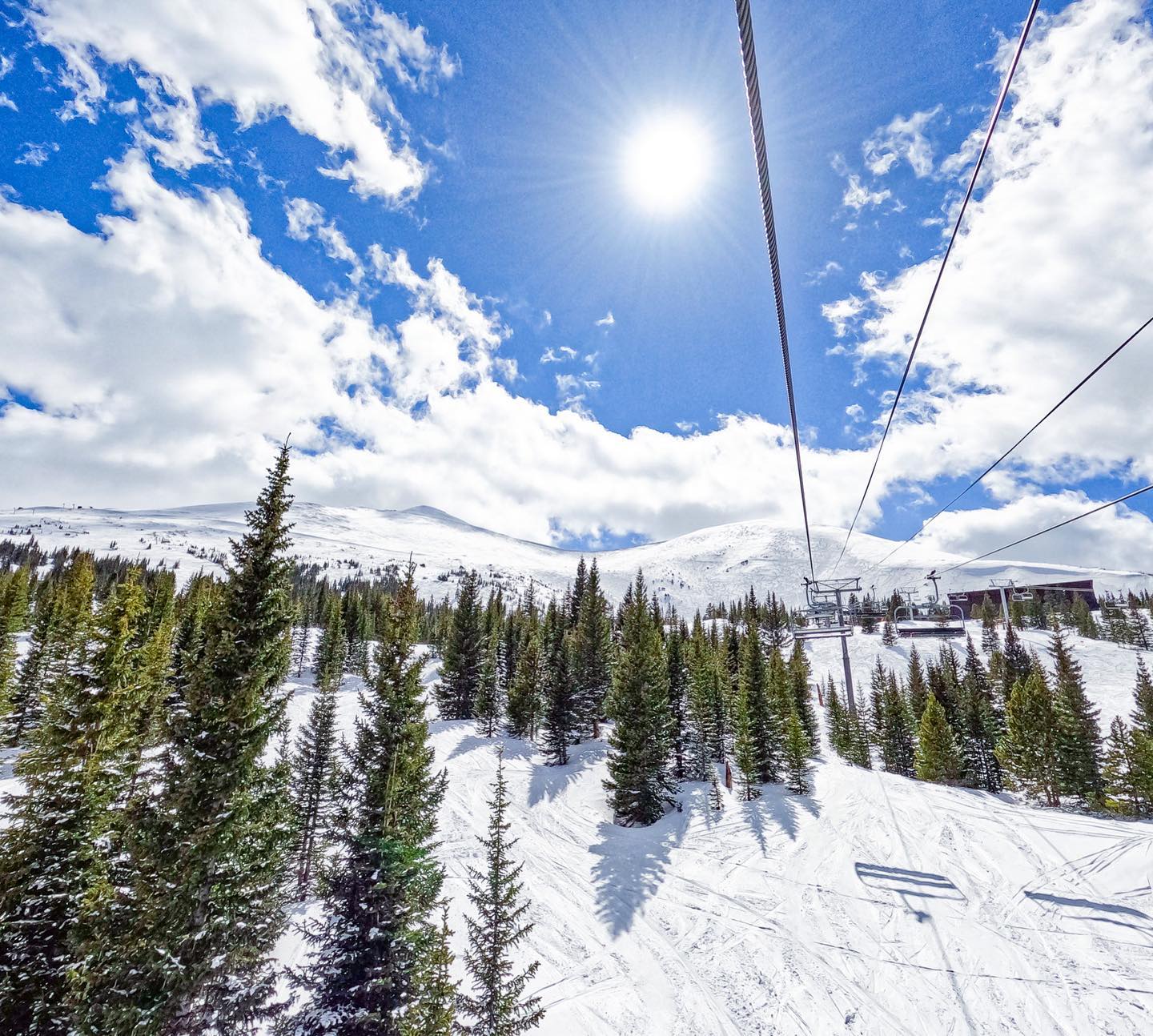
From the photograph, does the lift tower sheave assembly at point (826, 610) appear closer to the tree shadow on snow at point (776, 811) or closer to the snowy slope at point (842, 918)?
the snowy slope at point (842, 918)

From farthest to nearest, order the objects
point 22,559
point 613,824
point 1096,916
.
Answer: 1. point 22,559
2. point 613,824
3. point 1096,916

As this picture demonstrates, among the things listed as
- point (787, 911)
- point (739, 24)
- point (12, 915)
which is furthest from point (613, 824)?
point (739, 24)

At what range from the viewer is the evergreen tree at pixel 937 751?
47469mm

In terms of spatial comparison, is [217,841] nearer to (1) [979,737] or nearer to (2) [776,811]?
(2) [776,811]

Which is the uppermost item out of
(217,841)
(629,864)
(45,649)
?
(45,649)

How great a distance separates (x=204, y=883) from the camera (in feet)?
37.0

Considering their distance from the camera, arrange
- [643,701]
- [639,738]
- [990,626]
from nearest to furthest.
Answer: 1. [639,738]
2. [643,701]
3. [990,626]

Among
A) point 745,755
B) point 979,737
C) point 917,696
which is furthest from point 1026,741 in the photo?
point 917,696

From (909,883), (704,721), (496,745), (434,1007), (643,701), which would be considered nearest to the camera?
(434,1007)

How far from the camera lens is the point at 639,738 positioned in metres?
35.2

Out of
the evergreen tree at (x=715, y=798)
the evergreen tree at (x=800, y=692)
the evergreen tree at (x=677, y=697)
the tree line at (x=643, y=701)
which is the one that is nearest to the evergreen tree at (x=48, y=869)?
the tree line at (x=643, y=701)

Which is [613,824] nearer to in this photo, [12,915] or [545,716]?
[545,716]

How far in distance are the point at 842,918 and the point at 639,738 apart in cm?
1626

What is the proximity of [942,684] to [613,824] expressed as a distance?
166ft
